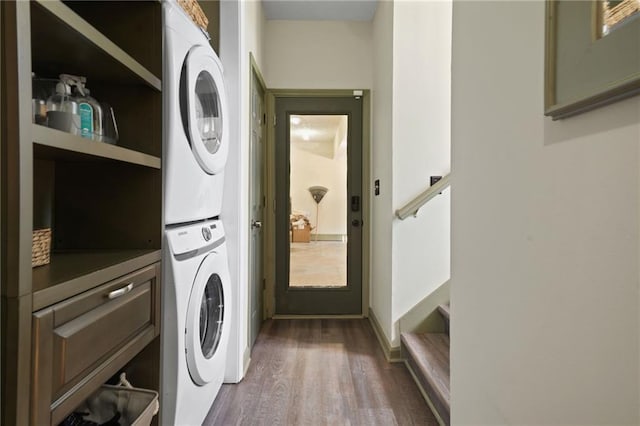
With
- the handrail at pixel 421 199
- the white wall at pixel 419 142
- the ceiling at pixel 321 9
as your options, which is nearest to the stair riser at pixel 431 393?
the white wall at pixel 419 142

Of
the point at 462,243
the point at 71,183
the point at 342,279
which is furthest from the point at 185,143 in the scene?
the point at 342,279

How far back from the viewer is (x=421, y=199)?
86.5 inches

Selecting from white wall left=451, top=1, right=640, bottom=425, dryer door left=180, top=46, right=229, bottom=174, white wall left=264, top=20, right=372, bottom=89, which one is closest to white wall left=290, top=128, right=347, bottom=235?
white wall left=264, top=20, right=372, bottom=89

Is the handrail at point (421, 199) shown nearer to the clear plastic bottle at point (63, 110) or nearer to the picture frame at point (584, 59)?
the picture frame at point (584, 59)

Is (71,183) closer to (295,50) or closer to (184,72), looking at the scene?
(184,72)

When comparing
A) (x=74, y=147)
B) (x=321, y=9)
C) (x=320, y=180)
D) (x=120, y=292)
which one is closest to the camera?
(x=74, y=147)

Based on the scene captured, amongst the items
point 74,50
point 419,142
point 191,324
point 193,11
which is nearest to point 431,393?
point 191,324

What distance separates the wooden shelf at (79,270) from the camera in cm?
72

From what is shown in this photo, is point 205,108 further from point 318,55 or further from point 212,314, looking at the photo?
point 318,55

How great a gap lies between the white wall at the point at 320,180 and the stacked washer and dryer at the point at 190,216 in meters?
1.58

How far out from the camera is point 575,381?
0.68 meters

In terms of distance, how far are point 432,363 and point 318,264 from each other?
1.59m

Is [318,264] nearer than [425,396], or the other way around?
[425,396]

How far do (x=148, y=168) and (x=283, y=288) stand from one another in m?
2.26
